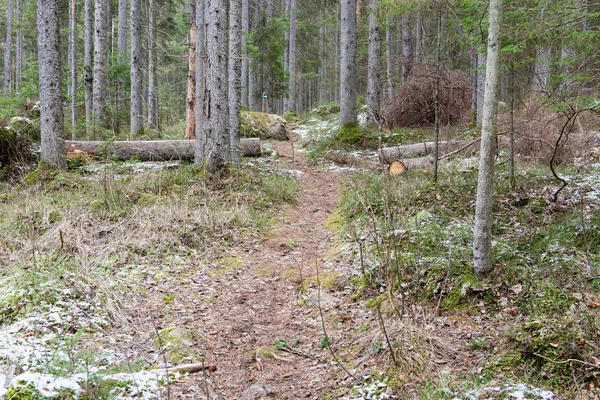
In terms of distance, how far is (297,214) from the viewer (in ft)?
27.7

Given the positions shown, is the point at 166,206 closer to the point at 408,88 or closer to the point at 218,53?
the point at 218,53

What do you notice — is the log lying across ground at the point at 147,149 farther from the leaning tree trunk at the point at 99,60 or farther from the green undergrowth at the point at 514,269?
the green undergrowth at the point at 514,269

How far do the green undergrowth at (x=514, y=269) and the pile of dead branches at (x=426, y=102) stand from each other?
956cm

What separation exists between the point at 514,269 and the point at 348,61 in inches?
472

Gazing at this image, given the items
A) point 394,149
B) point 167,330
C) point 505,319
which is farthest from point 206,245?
point 394,149

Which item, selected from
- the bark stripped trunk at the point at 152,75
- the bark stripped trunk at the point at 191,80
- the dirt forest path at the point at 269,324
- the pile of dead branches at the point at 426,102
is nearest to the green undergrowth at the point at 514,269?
the dirt forest path at the point at 269,324

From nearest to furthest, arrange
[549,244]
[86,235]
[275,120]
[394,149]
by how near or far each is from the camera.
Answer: [549,244] → [86,235] → [394,149] → [275,120]

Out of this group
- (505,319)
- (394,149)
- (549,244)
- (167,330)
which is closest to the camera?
(505,319)

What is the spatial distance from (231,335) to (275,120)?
1475 centimetres

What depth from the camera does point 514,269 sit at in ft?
13.3

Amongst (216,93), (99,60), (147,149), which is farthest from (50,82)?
(99,60)

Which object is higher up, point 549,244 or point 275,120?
point 275,120

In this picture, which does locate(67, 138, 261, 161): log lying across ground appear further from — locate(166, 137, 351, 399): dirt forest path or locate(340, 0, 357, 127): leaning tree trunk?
locate(340, 0, 357, 127): leaning tree trunk

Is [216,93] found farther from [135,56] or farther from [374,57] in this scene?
[135,56]
